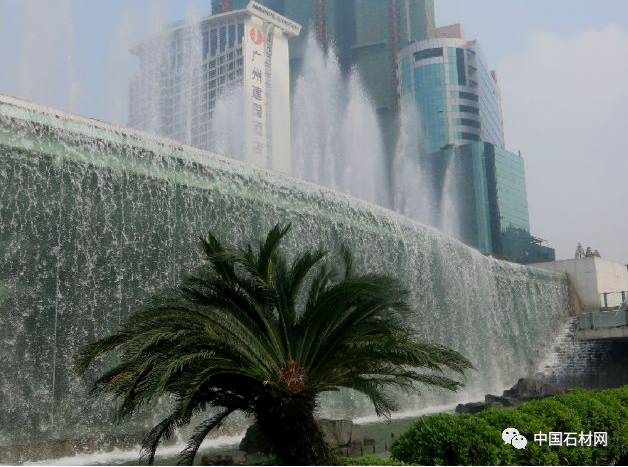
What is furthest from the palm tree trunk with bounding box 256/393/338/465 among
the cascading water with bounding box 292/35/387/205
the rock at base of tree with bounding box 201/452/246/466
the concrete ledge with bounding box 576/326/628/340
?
the cascading water with bounding box 292/35/387/205

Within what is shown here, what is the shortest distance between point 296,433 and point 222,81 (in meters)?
88.0

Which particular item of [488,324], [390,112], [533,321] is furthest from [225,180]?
[390,112]

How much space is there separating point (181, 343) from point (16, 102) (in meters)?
9.77

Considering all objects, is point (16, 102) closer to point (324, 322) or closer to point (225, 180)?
point (225, 180)

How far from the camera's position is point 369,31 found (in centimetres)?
12262

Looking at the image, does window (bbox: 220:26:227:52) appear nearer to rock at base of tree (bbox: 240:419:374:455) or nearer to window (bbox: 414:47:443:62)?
window (bbox: 414:47:443:62)

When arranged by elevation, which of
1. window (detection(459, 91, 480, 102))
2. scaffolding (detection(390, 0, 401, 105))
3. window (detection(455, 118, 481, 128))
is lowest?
window (detection(455, 118, 481, 128))

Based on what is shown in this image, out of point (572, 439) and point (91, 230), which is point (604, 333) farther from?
point (91, 230)

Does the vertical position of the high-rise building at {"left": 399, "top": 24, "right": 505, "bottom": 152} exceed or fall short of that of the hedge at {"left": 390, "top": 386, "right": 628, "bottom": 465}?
it exceeds it

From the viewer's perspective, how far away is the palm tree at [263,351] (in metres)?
9.06

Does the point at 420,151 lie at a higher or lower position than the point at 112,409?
higher

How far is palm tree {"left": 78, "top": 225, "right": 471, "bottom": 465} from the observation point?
29.7ft

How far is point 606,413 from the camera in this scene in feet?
40.6
